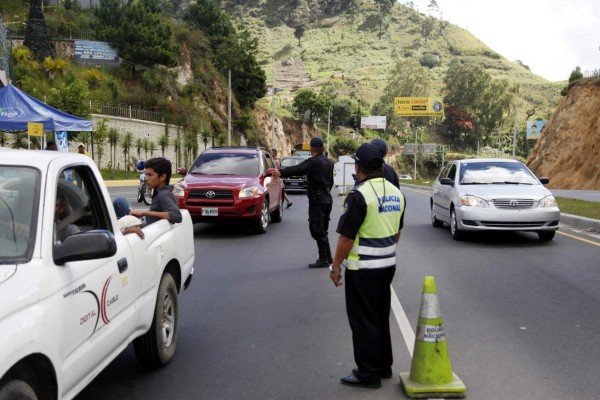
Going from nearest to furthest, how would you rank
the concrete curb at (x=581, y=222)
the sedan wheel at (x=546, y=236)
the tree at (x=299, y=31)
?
the sedan wheel at (x=546, y=236)
the concrete curb at (x=581, y=222)
the tree at (x=299, y=31)

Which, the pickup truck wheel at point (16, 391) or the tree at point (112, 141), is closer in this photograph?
the pickup truck wheel at point (16, 391)

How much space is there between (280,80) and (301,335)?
6119 inches

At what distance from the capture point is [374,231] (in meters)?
4.19

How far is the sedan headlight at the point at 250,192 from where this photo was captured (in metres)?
12.4

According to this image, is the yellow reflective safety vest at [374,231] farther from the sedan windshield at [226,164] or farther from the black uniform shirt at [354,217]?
the sedan windshield at [226,164]

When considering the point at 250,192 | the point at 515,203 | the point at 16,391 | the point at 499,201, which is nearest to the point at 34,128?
the point at 250,192

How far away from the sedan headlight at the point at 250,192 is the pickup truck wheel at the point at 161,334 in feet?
24.5

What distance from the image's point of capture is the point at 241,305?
6.71 m

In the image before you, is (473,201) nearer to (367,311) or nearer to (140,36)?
(367,311)

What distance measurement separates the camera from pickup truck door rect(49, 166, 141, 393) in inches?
116

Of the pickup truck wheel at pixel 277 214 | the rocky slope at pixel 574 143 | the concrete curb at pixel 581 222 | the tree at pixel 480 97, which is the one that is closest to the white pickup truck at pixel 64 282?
the pickup truck wheel at pixel 277 214

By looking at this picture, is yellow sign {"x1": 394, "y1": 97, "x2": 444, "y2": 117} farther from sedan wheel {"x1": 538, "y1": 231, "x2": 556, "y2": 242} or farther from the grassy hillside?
sedan wheel {"x1": 538, "y1": 231, "x2": 556, "y2": 242}

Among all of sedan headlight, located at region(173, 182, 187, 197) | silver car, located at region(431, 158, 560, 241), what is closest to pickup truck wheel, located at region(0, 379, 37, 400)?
silver car, located at region(431, 158, 560, 241)

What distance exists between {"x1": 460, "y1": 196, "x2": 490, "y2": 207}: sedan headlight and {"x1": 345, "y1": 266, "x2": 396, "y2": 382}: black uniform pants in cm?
743
